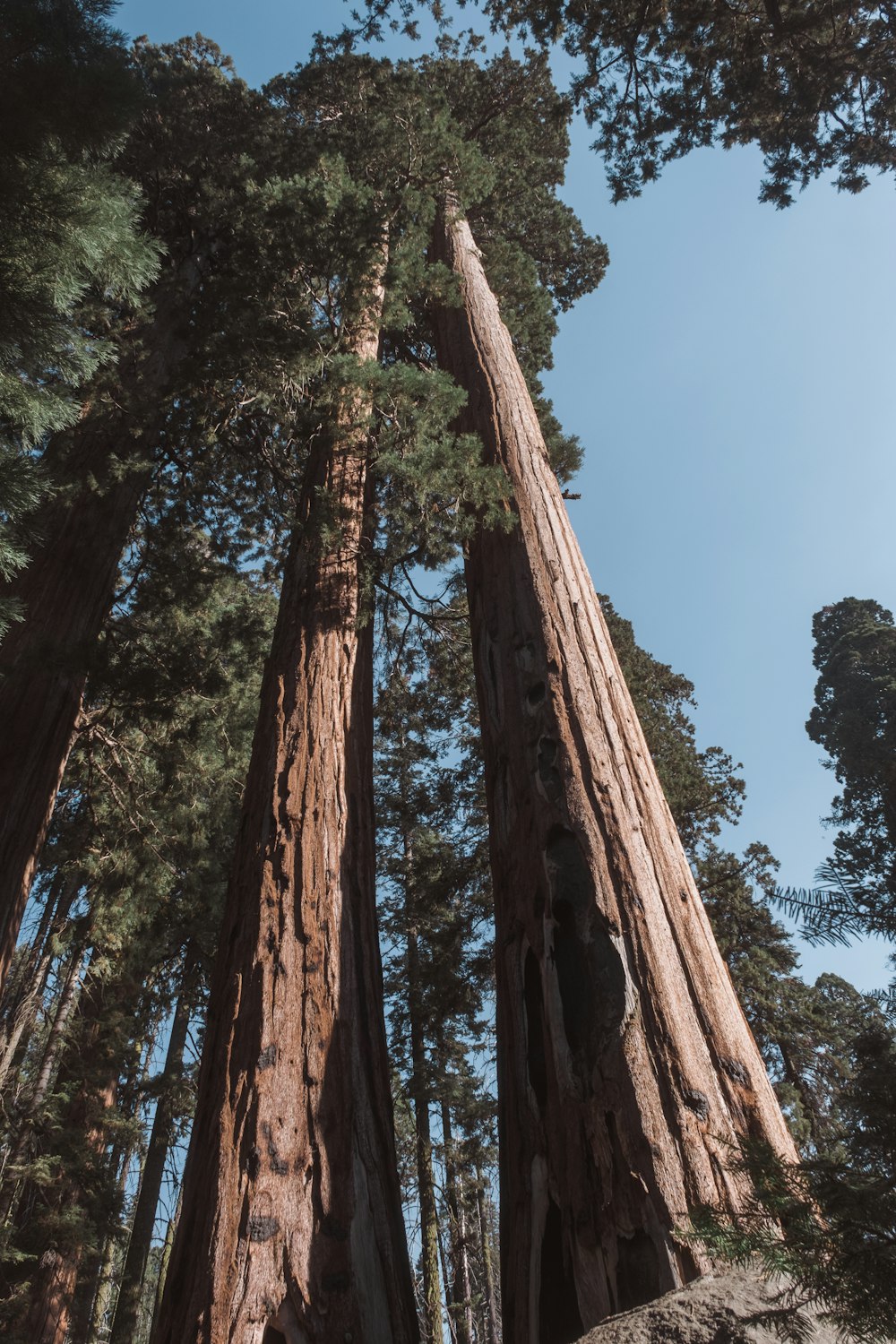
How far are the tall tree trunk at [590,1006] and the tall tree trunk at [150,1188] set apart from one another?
8133 mm

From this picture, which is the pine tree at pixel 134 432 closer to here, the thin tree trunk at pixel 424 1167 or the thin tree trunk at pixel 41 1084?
the thin tree trunk at pixel 41 1084

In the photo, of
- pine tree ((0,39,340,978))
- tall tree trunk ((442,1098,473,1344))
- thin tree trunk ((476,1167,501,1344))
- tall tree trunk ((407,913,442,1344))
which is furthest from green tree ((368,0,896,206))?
thin tree trunk ((476,1167,501,1344))

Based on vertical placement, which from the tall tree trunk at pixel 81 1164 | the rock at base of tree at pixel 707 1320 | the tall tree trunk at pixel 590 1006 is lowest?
the rock at base of tree at pixel 707 1320

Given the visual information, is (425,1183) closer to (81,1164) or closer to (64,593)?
(81,1164)

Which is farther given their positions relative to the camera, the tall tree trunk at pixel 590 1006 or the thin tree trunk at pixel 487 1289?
the thin tree trunk at pixel 487 1289

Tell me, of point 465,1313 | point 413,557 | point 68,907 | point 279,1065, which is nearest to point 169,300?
point 413,557

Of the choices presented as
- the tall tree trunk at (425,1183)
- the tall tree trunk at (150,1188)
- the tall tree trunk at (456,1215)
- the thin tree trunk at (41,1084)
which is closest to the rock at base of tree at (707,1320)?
the thin tree trunk at (41,1084)

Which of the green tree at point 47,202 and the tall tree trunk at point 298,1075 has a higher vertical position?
the green tree at point 47,202

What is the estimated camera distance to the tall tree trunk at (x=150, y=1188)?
31.2 feet

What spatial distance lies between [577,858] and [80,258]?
3.27 meters

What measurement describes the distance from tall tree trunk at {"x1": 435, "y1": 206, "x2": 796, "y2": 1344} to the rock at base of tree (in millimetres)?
171

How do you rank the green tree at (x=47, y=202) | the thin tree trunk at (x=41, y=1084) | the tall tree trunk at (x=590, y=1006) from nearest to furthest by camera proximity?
the tall tree trunk at (x=590, y=1006), the green tree at (x=47, y=202), the thin tree trunk at (x=41, y=1084)

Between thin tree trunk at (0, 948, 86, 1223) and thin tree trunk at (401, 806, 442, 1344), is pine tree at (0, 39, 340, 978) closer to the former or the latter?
thin tree trunk at (0, 948, 86, 1223)

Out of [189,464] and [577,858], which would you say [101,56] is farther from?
[577,858]
